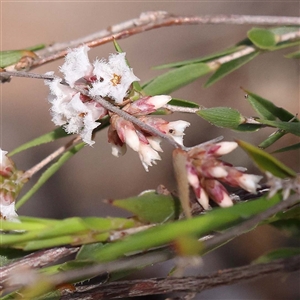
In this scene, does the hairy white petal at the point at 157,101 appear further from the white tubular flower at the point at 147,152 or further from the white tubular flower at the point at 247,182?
the white tubular flower at the point at 247,182

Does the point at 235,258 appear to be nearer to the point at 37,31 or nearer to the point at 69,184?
the point at 69,184

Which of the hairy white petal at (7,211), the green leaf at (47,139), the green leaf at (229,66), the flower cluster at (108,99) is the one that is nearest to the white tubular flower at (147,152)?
the flower cluster at (108,99)

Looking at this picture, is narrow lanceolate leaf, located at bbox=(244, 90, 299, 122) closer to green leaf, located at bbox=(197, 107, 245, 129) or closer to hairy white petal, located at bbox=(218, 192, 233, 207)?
green leaf, located at bbox=(197, 107, 245, 129)

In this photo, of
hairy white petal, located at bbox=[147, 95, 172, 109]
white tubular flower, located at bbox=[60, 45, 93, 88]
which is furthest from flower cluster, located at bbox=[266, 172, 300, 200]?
white tubular flower, located at bbox=[60, 45, 93, 88]

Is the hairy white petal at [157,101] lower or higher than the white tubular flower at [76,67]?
lower

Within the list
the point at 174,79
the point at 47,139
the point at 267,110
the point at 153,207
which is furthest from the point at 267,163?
the point at 47,139

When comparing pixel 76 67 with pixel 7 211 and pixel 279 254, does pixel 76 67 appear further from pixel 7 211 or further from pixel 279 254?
pixel 279 254
